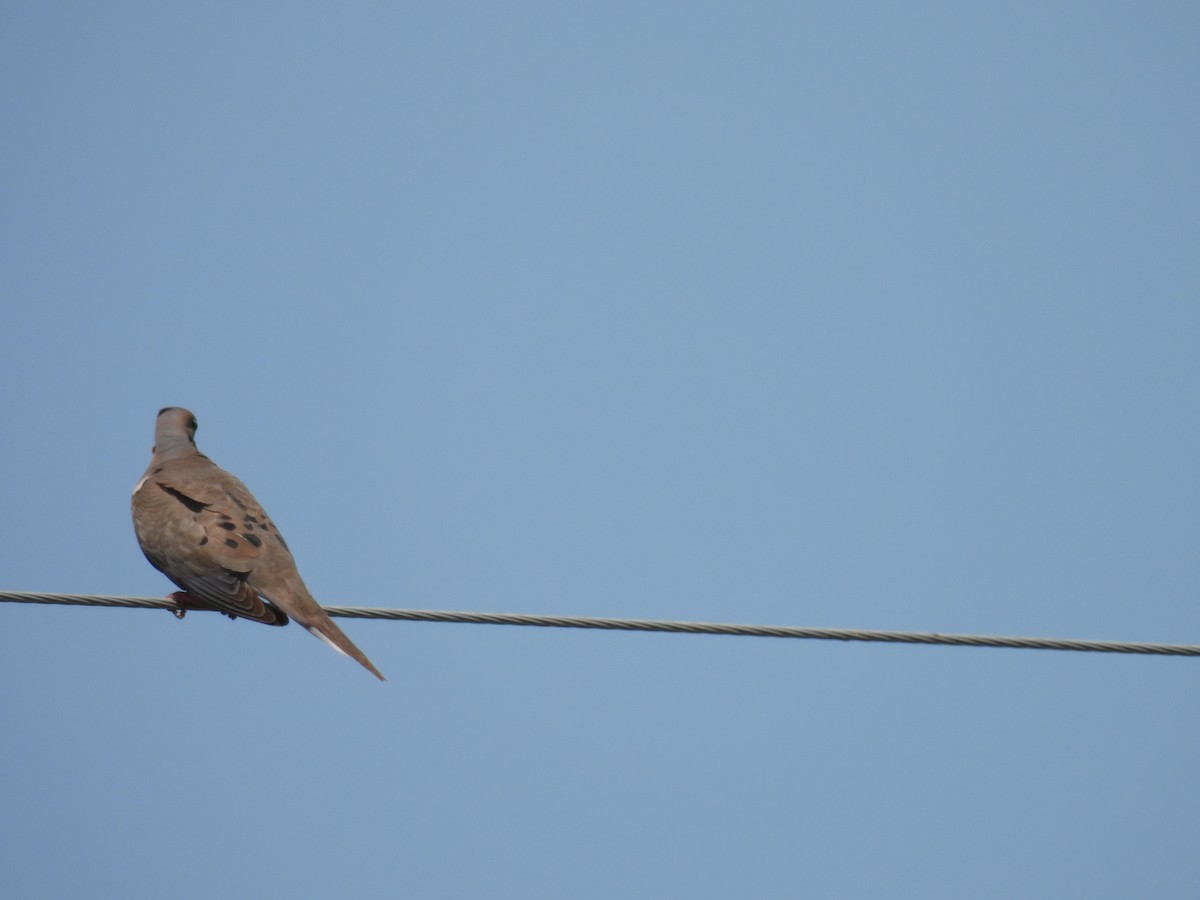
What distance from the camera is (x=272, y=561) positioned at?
867 centimetres

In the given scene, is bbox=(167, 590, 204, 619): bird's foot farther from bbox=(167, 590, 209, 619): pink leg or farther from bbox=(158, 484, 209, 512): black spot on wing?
bbox=(158, 484, 209, 512): black spot on wing

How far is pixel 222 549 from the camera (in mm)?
8711

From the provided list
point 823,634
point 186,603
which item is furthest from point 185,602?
point 823,634

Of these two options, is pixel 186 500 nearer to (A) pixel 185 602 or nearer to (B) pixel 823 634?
(A) pixel 185 602

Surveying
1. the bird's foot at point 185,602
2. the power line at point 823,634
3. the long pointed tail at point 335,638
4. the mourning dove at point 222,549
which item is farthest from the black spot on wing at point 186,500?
the power line at point 823,634

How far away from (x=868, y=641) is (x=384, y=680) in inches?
102

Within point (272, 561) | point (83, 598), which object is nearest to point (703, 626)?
point (83, 598)

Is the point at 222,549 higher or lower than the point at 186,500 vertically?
lower

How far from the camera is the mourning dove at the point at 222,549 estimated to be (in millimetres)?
8438

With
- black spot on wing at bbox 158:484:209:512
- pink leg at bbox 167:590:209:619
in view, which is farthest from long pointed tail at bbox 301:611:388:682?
black spot on wing at bbox 158:484:209:512

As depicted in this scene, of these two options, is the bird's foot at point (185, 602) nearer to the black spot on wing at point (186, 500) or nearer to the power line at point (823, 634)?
the black spot on wing at point (186, 500)

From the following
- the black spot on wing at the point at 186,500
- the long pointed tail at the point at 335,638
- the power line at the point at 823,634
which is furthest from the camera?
the black spot on wing at the point at 186,500

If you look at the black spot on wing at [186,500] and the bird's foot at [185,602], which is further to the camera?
the black spot on wing at [186,500]

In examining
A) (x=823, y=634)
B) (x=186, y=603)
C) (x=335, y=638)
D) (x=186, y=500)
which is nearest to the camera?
(x=823, y=634)
